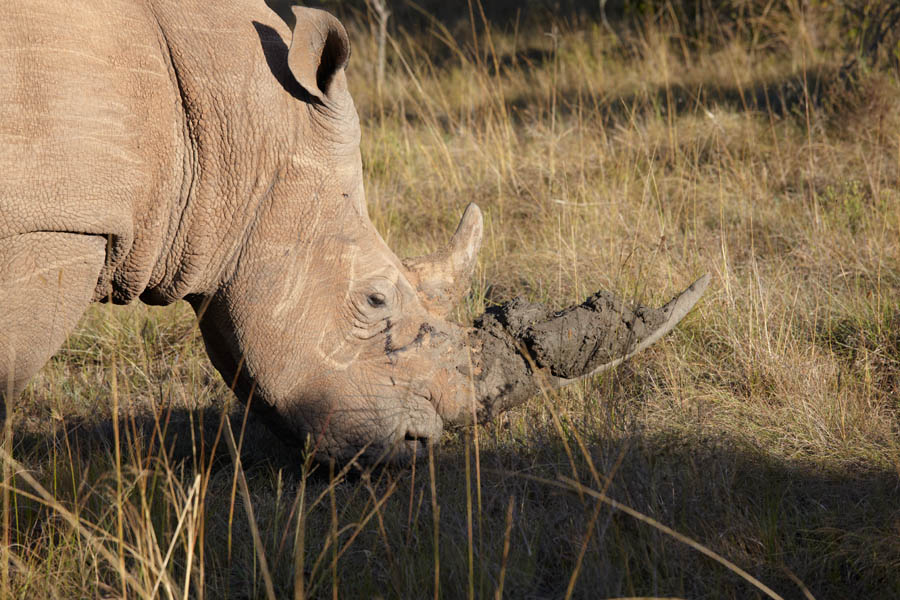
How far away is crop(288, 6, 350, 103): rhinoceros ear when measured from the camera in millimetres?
2881

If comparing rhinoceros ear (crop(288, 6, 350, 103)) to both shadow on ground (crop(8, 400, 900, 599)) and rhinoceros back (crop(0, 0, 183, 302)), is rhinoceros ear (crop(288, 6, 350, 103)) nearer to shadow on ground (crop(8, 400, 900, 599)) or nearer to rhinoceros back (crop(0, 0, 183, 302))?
rhinoceros back (crop(0, 0, 183, 302))

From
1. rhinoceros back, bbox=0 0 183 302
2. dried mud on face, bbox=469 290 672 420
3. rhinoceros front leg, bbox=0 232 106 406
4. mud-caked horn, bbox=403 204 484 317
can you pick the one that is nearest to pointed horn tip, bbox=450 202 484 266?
mud-caked horn, bbox=403 204 484 317

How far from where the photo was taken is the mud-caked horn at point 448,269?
10.8 feet

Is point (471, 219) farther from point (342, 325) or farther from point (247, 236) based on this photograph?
point (247, 236)

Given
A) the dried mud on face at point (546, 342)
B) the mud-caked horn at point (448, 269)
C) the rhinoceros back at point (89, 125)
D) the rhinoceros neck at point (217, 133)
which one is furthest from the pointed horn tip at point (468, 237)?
the rhinoceros back at point (89, 125)

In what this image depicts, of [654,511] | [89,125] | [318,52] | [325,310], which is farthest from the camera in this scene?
[325,310]

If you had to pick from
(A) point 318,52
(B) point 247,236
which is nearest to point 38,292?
A: (B) point 247,236

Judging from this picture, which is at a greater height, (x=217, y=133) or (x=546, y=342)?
(x=217, y=133)

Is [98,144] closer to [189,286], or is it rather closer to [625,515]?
[189,286]

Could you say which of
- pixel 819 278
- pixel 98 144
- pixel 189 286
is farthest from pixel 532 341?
pixel 819 278

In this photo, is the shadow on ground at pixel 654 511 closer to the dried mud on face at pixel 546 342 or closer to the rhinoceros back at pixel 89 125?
the dried mud on face at pixel 546 342

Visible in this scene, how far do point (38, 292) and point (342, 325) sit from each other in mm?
898

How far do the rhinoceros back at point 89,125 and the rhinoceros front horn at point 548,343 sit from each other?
1128 millimetres

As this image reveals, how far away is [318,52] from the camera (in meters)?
2.93
